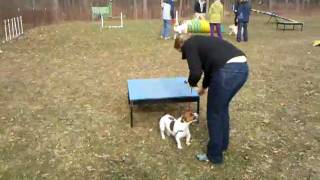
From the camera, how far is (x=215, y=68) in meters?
4.30

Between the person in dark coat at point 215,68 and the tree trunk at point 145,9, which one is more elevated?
the tree trunk at point 145,9

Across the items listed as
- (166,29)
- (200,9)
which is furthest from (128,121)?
(200,9)

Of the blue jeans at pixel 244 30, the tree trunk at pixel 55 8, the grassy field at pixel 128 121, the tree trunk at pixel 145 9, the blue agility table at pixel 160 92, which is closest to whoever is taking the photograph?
the grassy field at pixel 128 121

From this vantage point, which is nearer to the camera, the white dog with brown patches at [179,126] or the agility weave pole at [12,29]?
the white dog with brown patches at [179,126]

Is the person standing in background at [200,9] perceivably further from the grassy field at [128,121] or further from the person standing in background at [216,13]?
the grassy field at [128,121]

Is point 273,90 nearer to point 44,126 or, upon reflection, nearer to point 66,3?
point 44,126

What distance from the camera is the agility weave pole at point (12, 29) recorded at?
44.6 feet

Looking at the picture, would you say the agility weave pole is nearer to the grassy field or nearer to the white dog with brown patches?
the grassy field

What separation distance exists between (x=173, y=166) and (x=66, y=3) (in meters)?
18.0

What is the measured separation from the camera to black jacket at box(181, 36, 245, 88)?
4.29 meters

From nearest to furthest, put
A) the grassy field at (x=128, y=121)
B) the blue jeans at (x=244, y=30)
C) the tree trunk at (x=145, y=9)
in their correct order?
the grassy field at (x=128, y=121), the blue jeans at (x=244, y=30), the tree trunk at (x=145, y=9)

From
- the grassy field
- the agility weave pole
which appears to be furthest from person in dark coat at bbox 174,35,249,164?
the agility weave pole

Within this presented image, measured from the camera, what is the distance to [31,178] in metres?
4.61

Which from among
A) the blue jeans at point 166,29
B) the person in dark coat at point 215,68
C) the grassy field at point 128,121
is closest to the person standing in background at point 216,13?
the blue jeans at point 166,29
